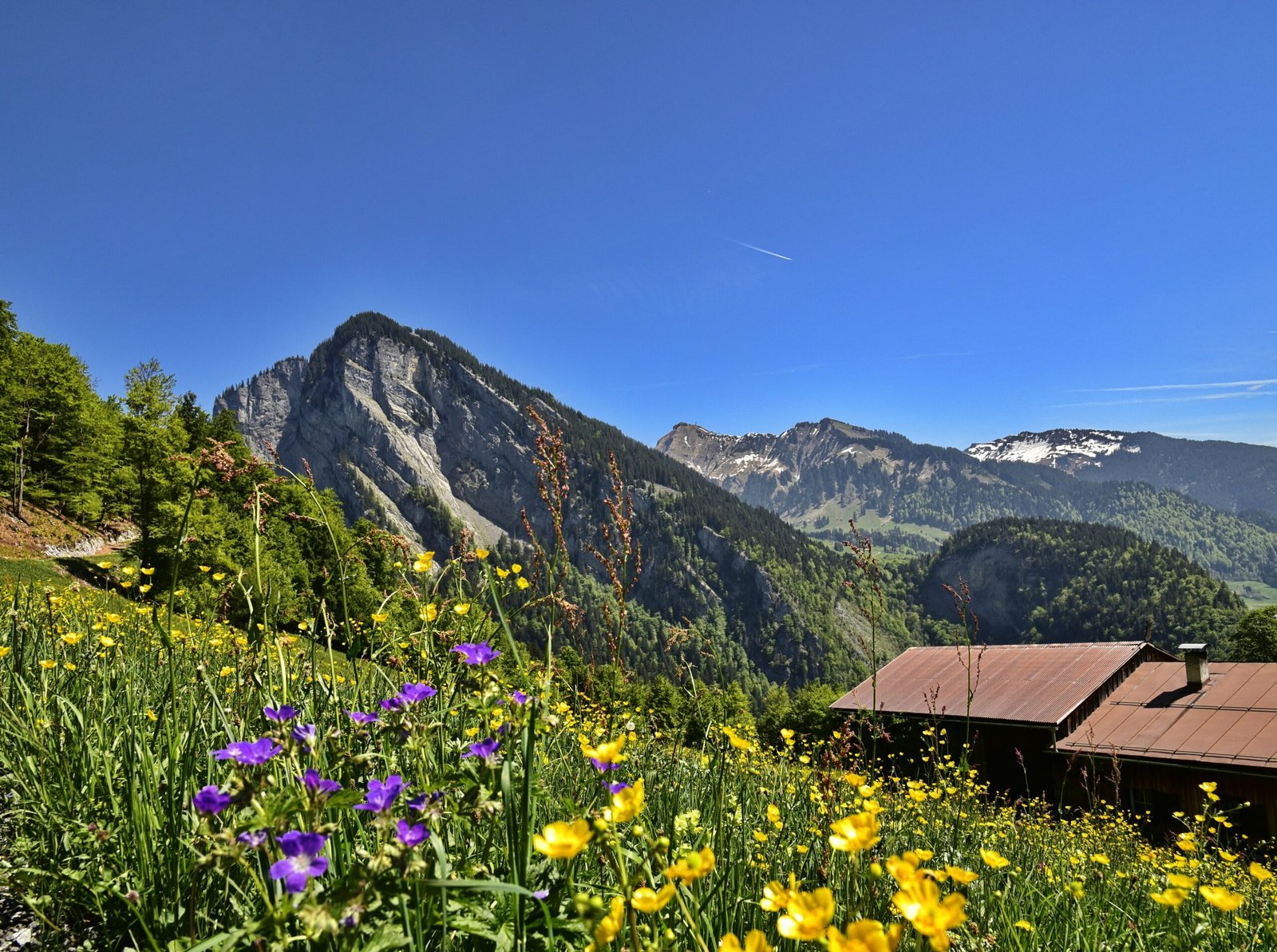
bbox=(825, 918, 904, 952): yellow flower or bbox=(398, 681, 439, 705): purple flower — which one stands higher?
bbox=(398, 681, 439, 705): purple flower

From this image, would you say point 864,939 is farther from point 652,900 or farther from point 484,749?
Answer: point 484,749

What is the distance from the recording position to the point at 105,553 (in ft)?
95.1

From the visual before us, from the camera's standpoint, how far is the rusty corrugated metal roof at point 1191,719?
1820cm

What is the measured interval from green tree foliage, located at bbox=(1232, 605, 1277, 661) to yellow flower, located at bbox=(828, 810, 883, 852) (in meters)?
63.4

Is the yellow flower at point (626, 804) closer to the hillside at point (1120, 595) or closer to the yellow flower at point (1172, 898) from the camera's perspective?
the yellow flower at point (1172, 898)

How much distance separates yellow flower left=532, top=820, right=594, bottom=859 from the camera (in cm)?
99

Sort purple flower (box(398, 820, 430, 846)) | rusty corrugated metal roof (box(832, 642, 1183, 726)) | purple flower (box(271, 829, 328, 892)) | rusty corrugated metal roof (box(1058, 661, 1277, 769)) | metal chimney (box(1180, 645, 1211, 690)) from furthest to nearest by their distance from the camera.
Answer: rusty corrugated metal roof (box(832, 642, 1183, 726))
metal chimney (box(1180, 645, 1211, 690))
rusty corrugated metal roof (box(1058, 661, 1277, 769))
purple flower (box(398, 820, 430, 846))
purple flower (box(271, 829, 328, 892))

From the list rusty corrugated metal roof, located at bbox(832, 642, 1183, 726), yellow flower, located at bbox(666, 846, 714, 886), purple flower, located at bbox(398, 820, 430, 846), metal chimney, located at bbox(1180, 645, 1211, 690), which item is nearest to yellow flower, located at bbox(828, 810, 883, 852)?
yellow flower, located at bbox(666, 846, 714, 886)

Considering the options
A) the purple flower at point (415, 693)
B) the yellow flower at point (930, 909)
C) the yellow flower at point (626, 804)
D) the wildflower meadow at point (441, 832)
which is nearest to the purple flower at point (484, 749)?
the wildflower meadow at point (441, 832)

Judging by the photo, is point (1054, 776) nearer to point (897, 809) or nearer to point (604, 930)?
point (897, 809)

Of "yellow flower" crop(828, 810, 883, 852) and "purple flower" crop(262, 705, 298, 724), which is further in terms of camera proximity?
"purple flower" crop(262, 705, 298, 724)

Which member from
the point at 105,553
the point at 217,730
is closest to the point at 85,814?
the point at 217,730

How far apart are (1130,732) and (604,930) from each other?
2674cm

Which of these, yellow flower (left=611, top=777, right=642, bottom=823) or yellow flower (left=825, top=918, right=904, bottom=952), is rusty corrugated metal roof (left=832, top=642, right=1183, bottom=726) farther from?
yellow flower (left=825, top=918, right=904, bottom=952)
